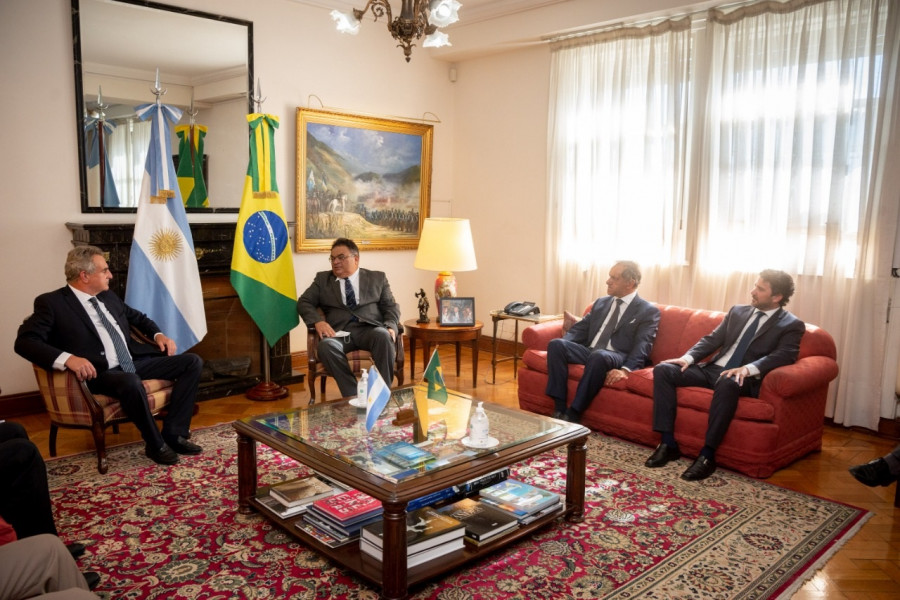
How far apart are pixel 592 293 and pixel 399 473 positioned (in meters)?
3.71

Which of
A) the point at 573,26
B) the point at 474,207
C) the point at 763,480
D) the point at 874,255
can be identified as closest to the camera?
the point at 763,480

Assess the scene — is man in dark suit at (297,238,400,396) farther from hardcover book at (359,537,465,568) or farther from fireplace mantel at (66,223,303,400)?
hardcover book at (359,537,465,568)

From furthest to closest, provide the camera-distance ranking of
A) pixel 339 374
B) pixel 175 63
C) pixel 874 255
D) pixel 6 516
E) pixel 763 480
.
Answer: pixel 175 63
pixel 339 374
pixel 874 255
pixel 763 480
pixel 6 516

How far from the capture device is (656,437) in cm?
429

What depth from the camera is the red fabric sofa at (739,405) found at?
3836mm

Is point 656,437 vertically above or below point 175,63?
below

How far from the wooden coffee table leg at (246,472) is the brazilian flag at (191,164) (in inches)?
109

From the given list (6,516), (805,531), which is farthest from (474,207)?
(6,516)

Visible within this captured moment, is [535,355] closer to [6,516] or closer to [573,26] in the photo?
[573,26]

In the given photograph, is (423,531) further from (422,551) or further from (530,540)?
(530,540)

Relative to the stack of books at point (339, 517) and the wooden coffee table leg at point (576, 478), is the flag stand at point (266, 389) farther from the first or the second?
the wooden coffee table leg at point (576, 478)

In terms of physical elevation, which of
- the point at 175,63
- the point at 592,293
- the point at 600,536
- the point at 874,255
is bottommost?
the point at 600,536

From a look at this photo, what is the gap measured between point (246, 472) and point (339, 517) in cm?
63

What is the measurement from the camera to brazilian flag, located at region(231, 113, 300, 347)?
17.1 feet
